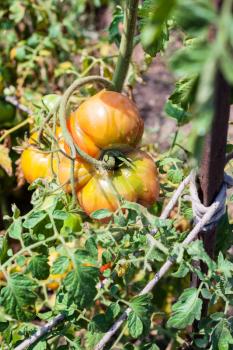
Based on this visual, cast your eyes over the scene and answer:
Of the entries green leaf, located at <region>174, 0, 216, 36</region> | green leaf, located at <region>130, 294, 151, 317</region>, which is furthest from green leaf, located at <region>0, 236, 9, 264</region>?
green leaf, located at <region>174, 0, 216, 36</region>

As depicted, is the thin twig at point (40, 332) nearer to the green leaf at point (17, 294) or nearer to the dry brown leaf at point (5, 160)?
the green leaf at point (17, 294)

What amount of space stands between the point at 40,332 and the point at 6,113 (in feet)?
3.66

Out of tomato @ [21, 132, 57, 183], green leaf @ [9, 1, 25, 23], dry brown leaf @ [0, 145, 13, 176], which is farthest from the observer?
green leaf @ [9, 1, 25, 23]

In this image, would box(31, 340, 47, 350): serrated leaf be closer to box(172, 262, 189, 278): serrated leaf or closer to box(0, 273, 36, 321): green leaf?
→ box(0, 273, 36, 321): green leaf

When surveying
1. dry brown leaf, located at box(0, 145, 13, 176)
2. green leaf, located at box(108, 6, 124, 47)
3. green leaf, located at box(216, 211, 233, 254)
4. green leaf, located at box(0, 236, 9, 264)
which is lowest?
dry brown leaf, located at box(0, 145, 13, 176)

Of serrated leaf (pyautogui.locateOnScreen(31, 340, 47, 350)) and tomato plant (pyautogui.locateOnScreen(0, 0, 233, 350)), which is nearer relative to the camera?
tomato plant (pyautogui.locateOnScreen(0, 0, 233, 350))

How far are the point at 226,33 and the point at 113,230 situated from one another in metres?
0.60

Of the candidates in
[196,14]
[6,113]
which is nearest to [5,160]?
[6,113]

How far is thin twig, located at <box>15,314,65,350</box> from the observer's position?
1015mm

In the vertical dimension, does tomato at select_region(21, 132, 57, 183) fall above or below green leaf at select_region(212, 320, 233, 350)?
above

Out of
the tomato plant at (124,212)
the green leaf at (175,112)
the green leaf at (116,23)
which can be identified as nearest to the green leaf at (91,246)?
the tomato plant at (124,212)

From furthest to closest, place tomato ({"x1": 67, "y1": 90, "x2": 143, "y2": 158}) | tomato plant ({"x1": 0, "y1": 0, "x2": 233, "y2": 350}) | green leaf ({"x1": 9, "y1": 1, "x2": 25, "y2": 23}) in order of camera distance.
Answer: green leaf ({"x1": 9, "y1": 1, "x2": 25, "y2": 23}) < tomato ({"x1": 67, "y1": 90, "x2": 143, "y2": 158}) < tomato plant ({"x1": 0, "y1": 0, "x2": 233, "y2": 350})

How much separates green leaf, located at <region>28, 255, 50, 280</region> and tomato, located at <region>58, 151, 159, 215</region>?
243mm

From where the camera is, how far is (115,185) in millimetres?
1162
